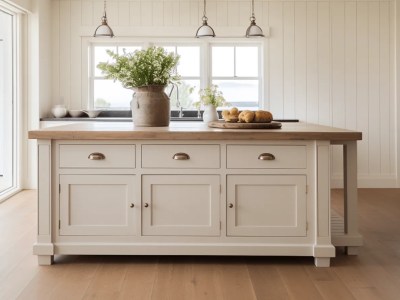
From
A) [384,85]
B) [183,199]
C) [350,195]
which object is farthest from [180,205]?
[384,85]

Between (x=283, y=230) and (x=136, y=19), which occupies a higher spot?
(x=136, y=19)

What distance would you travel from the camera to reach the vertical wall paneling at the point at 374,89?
675 cm

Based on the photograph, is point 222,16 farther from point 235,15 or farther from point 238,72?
point 238,72

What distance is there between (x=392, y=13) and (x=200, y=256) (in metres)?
4.78

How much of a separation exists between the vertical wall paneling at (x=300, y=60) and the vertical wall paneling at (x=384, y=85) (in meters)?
0.97

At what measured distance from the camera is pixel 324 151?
10.4 feet

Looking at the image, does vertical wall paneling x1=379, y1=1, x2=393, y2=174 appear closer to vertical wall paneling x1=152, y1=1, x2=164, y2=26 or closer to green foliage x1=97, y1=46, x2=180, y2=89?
vertical wall paneling x1=152, y1=1, x2=164, y2=26

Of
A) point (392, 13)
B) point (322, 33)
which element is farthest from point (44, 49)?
point (392, 13)

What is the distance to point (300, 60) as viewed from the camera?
22.3 ft

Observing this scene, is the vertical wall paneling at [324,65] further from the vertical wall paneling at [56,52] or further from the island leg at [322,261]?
the island leg at [322,261]

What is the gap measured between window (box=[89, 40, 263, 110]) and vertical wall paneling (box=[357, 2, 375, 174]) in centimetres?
127

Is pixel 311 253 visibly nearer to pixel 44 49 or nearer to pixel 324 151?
pixel 324 151

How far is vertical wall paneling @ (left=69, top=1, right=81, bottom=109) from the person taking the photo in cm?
677

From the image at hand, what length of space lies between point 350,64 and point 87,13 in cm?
344
